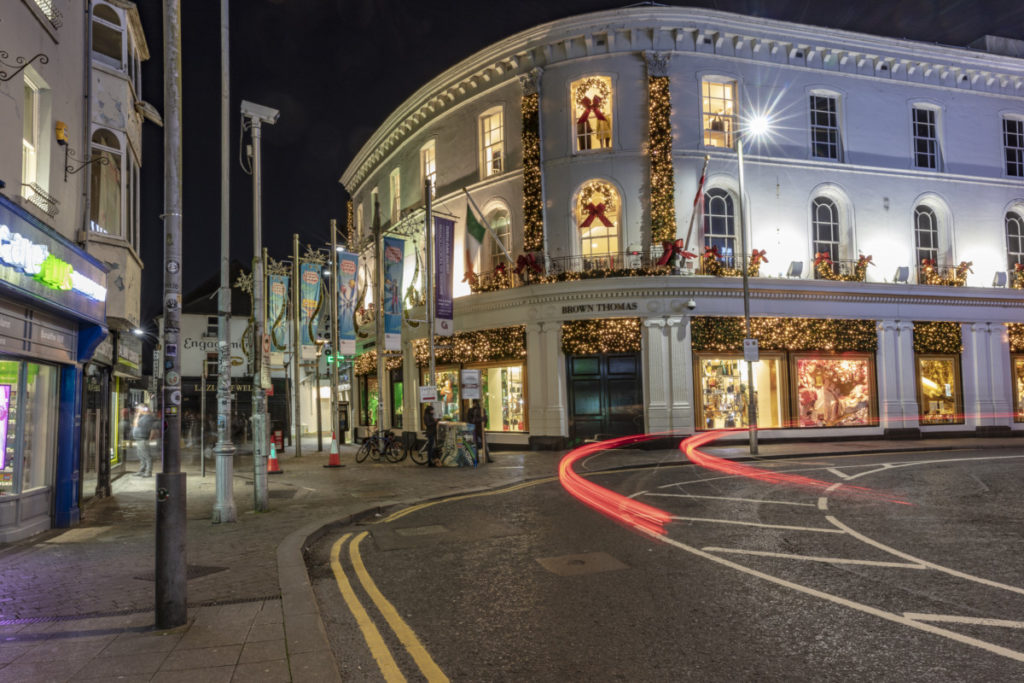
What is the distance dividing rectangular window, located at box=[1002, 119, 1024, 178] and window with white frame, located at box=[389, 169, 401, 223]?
2456cm

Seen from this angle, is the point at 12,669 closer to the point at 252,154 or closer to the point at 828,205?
the point at 252,154

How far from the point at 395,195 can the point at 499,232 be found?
864 cm

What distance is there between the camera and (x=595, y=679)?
4.72 m

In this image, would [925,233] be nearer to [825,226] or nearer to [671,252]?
[825,226]

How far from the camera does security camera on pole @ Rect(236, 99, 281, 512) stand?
1216 cm

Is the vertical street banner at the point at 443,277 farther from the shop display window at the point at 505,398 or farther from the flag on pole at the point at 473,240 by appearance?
the shop display window at the point at 505,398

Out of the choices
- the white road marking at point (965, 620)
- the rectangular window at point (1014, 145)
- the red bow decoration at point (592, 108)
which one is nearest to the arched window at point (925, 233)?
the rectangular window at point (1014, 145)

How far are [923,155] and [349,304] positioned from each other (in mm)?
21684

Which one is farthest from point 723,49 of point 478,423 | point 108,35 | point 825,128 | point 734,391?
point 108,35

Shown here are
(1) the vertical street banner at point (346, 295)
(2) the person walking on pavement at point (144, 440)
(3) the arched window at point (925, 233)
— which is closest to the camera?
(2) the person walking on pavement at point (144, 440)

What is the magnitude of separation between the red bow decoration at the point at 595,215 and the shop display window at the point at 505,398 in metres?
5.43

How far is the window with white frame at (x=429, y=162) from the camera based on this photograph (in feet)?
100

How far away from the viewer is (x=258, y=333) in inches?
513

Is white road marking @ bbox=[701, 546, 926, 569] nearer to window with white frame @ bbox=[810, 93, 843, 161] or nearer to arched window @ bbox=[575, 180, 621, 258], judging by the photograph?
arched window @ bbox=[575, 180, 621, 258]
